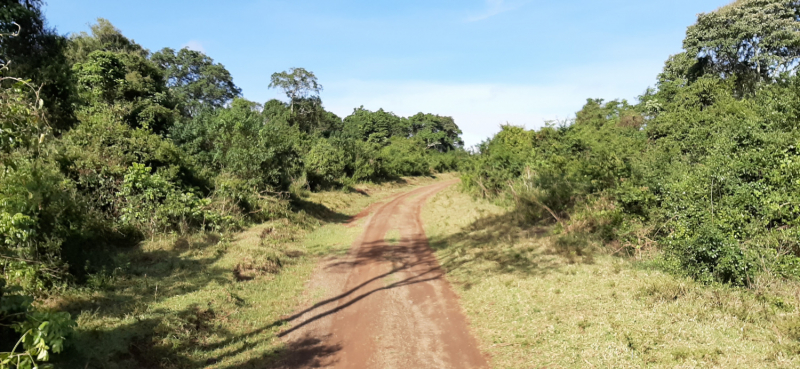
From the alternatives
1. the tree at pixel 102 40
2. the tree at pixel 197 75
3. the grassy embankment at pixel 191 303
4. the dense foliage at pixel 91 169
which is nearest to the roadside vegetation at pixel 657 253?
the grassy embankment at pixel 191 303

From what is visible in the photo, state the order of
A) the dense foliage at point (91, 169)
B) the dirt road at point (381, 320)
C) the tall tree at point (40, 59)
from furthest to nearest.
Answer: the tall tree at point (40, 59), the dirt road at point (381, 320), the dense foliage at point (91, 169)

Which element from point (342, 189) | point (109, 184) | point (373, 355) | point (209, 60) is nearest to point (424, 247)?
point (373, 355)

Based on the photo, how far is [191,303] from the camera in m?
7.48

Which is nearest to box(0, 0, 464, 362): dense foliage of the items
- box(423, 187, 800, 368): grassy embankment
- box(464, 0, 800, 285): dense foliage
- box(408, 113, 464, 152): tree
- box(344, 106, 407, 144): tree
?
box(423, 187, 800, 368): grassy embankment

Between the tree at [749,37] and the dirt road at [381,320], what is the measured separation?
88.8 feet

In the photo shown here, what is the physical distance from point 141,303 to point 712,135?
1510 centimetres

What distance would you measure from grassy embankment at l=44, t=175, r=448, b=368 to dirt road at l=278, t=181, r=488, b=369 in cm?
60

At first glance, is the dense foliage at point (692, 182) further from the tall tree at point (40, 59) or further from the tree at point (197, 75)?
the tree at point (197, 75)

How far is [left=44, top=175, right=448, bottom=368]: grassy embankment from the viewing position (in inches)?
230

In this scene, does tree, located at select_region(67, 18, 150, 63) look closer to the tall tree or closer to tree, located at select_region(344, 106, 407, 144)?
the tall tree

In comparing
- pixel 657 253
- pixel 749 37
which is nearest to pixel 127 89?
pixel 657 253

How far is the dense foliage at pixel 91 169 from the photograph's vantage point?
3910mm

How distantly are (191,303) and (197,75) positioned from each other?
56.1 meters

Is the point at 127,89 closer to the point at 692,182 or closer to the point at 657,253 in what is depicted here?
the point at 657,253
